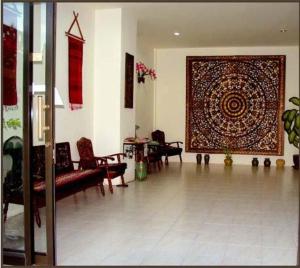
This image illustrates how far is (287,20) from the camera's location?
809 cm

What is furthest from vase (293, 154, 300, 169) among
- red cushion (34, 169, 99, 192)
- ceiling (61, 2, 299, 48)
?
red cushion (34, 169, 99, 192)

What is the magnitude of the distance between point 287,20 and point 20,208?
657 cm

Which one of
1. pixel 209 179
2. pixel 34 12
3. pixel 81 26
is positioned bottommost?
pixel 209 179

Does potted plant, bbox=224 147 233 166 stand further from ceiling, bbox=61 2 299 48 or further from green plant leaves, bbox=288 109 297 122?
ceiling, bbox=61 2 299 48

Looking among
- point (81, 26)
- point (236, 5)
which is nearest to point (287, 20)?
point (236, 5)

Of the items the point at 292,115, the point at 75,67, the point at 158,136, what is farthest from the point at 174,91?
the point at 75,67

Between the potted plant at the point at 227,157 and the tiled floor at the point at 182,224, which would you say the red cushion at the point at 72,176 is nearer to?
the tiled floor at the point at 182,224

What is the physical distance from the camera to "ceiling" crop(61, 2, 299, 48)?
283 inches

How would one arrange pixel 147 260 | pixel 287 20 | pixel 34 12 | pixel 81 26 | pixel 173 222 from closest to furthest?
pixel 34 12 → pixel 147 260 → pixel 173 222 → pixel 81 26 → pixel 287 20

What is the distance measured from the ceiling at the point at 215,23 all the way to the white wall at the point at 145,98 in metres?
0.29

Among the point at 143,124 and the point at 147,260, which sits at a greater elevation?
the point at 143,124

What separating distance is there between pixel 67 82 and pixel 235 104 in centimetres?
573

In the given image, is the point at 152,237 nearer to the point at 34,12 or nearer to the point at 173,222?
the point at 173,222

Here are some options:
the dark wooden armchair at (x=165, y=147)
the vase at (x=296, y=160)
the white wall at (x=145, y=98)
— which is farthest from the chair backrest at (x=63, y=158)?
the vase at (x=296, y=160)
